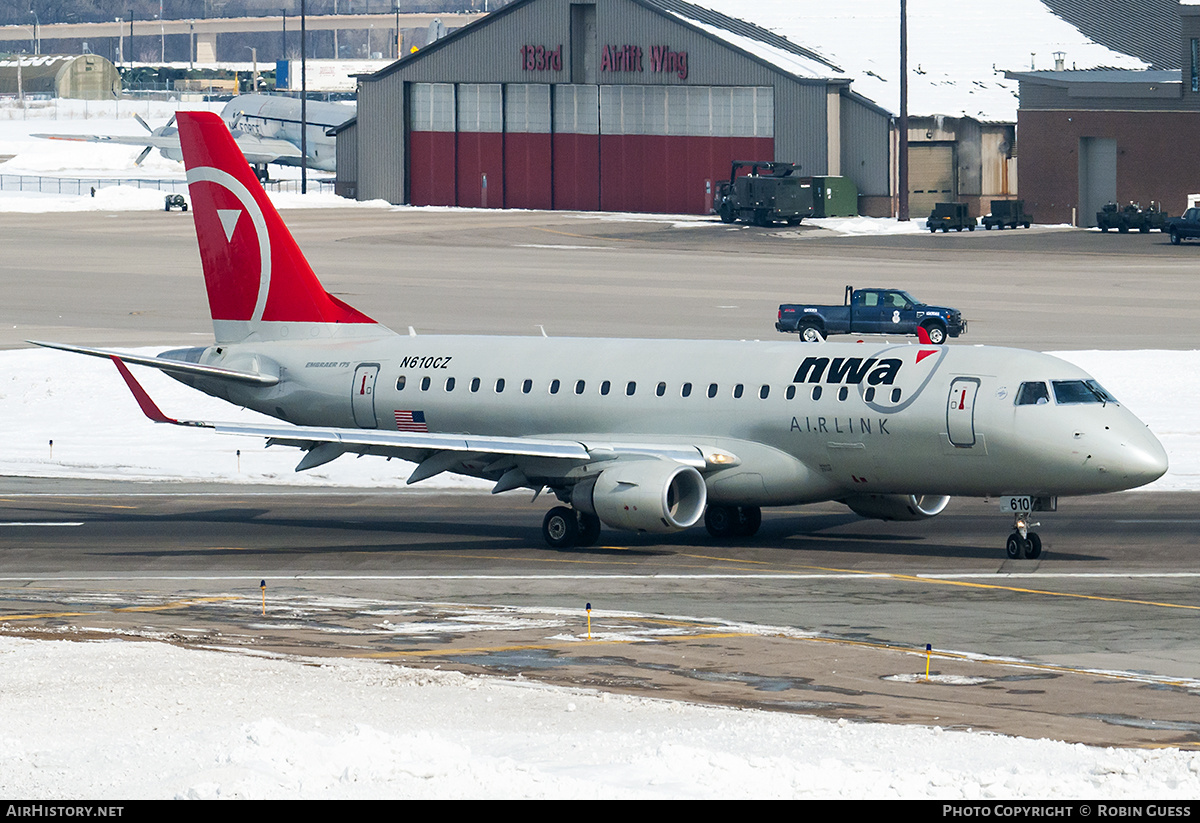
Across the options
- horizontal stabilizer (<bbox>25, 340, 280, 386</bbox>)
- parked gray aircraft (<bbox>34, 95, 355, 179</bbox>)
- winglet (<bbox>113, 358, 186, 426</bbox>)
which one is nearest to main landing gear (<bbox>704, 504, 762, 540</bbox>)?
horizontal stabilizer (<bbox>25, 340, 280, 386</bbox>)

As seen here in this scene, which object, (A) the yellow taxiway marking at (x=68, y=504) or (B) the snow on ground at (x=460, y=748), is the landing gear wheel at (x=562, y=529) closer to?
(A) the yellow taxiway marking at (x=68, y=504)

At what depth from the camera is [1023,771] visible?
720 inches

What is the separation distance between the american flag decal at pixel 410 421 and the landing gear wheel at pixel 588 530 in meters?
4.86

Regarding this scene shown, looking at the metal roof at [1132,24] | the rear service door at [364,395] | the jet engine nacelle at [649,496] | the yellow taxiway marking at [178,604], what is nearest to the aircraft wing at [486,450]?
the jet engine nacelle at [649,496]


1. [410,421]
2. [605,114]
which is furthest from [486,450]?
[605,114]

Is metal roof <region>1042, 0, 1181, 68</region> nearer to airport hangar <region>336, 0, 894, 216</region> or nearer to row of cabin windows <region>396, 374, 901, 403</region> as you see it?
airport hangar <region>336, 0, 894, 216</region>

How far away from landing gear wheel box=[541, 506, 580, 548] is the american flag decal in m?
4.25

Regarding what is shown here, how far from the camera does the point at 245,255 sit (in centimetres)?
4375

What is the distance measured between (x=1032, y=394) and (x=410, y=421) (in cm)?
1343

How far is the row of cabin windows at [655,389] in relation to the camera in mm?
36247

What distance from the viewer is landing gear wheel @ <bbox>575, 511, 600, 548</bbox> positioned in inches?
1491

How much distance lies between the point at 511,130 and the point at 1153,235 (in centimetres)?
5094

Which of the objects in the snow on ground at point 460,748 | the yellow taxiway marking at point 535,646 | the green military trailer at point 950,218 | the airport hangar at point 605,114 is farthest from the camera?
the airport hangar at point 605,114

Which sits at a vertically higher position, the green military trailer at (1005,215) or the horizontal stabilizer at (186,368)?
the green military trailer at (1005,215)
